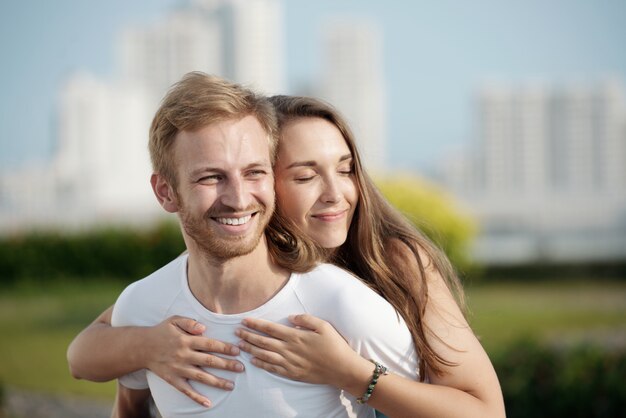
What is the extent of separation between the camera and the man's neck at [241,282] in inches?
94.7

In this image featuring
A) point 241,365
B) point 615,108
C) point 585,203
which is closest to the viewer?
point 241,365

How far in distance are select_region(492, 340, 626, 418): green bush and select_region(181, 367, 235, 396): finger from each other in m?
3.50

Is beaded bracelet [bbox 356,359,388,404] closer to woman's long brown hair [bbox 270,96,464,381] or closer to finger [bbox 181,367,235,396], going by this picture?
woman's long brown hair [bbox 270,96,464,381]

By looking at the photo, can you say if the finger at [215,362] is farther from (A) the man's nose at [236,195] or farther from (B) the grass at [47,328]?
(B) the grass at [47,328]

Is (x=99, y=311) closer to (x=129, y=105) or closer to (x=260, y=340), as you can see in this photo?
(x=260, y=340)

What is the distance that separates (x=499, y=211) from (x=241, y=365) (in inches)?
1244

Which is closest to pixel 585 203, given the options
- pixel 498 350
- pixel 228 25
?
pixel 498 350

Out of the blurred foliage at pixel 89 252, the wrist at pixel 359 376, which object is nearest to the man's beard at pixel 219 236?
the wrist at pixel 359 376

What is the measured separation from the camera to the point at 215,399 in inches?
92.2

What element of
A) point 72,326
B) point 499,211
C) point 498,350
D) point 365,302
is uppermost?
point 365,302

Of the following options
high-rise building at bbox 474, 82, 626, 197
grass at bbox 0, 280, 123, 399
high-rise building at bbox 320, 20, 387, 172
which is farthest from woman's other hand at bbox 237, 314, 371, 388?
high-rise building at bbox 320, 20, 387, 172

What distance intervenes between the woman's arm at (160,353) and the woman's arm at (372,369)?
0.38ft

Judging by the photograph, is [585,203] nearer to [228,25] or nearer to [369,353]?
[369,353]

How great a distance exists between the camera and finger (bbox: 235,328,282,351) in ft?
7.53
